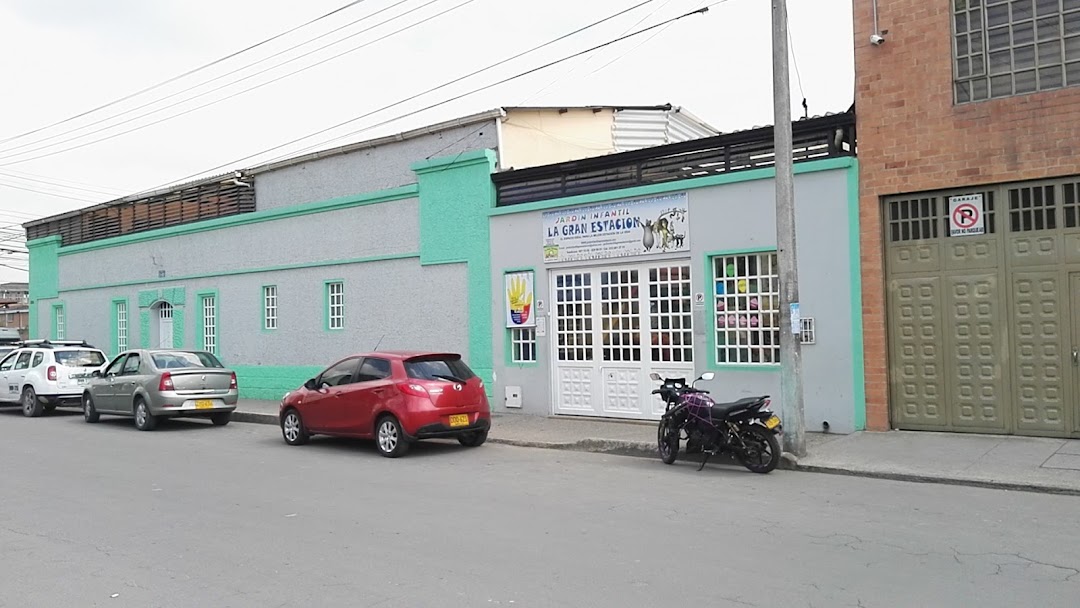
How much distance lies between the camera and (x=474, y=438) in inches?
507

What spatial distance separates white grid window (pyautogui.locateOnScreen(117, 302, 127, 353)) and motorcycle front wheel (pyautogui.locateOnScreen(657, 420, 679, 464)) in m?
19.8

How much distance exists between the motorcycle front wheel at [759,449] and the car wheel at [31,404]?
15.7 m

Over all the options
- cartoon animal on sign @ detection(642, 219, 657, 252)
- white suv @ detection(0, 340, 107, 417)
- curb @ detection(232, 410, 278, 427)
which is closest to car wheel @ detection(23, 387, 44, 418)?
white suv @ detection(0, 340, 107, 417)

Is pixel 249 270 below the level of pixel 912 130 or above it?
below

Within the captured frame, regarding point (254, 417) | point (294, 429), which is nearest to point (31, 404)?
point (254, 417)

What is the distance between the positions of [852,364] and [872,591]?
6.99 metres

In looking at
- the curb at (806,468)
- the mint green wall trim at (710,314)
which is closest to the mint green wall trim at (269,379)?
the curb at (806,468)

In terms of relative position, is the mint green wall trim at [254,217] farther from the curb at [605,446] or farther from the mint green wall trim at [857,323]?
the mint green wall trim at [857,323]

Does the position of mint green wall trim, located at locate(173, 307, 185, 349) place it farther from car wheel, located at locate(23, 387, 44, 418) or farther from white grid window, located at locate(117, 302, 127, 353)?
car wheel, located at locate(23, 387, 44, 418)

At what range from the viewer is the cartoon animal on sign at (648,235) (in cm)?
1431

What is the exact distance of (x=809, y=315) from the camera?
12.6 m

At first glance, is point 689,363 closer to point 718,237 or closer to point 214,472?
point 718,237

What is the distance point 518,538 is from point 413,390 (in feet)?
16.6

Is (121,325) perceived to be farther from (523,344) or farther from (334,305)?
(523,344)
